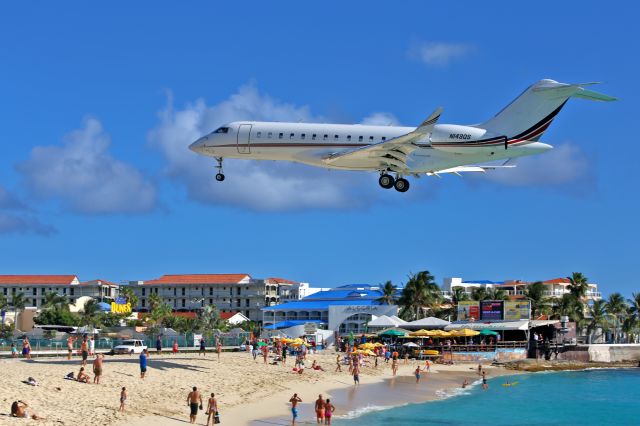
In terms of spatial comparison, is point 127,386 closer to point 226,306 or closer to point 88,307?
point 88,307

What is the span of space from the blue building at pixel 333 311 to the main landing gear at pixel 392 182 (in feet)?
152

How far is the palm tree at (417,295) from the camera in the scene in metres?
98.4

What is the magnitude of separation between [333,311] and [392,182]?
2071 inches

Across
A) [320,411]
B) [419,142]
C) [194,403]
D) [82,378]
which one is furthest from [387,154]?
[82,378]

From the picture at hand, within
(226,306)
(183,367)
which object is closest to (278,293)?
(226,306)

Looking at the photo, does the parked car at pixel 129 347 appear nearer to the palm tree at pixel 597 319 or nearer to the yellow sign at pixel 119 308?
the yellow sign at pixel 119 308

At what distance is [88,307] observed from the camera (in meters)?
113

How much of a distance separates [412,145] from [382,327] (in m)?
48.0

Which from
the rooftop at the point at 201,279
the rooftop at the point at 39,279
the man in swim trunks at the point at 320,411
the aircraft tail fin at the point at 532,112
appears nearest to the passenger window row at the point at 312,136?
the aircraft tail fin at the point at 532,112

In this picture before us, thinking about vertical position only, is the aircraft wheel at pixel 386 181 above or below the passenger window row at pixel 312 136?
below

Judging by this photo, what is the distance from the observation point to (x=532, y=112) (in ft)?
143

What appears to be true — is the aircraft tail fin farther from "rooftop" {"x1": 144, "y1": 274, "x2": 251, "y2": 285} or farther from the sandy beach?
"rooftop" {"x1": 144, "y1": 274, "x2": 251, "y2": 285}

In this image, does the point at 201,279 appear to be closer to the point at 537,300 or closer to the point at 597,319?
the point at 537,300

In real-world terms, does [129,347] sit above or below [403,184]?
below
